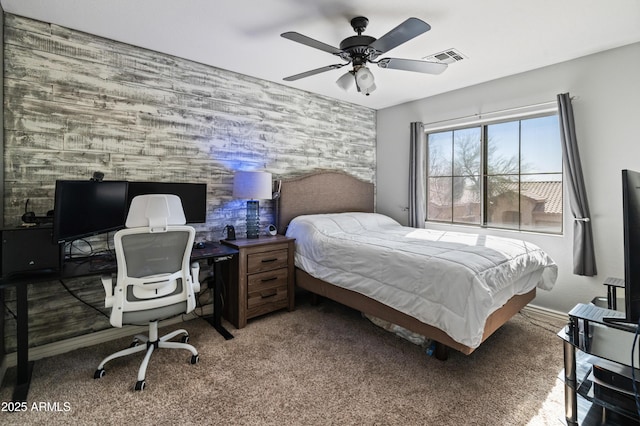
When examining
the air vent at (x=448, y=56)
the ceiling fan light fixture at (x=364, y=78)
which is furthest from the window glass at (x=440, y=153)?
the ceiling fan light fixture at (x=364, y=78)

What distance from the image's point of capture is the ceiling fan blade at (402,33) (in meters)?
1.79

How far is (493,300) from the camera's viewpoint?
6.74 ft

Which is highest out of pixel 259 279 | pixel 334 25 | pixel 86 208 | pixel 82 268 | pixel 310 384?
pixel 334 25

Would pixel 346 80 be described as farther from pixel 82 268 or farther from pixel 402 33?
pixel 82 268

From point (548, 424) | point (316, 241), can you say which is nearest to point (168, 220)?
point (316, 241)

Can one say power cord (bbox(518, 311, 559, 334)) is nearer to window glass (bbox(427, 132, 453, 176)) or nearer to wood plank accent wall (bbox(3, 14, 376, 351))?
window glass (bbox(427, 132, 453, 176))

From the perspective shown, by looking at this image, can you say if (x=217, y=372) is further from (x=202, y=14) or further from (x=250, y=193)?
(x=202, y=14)

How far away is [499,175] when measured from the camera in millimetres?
3672

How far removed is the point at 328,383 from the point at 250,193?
6.14 ft

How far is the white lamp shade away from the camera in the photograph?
3115mm

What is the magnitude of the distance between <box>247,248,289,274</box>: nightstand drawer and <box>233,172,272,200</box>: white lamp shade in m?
0.59

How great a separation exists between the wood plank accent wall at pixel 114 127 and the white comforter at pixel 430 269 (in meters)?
0.96

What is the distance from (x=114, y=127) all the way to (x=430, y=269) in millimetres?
2830

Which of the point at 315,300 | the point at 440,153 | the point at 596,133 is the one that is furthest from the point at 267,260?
the point at 596,133
